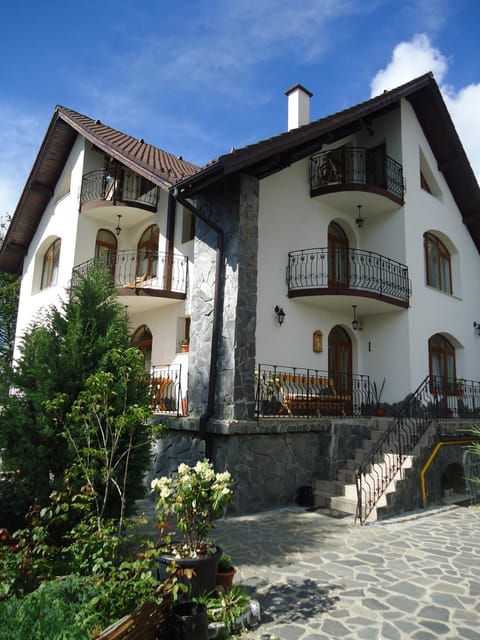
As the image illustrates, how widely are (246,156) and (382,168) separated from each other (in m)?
6.64

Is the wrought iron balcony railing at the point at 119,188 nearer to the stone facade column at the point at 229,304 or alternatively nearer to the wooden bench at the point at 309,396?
the stone facade column at the point at 229,304

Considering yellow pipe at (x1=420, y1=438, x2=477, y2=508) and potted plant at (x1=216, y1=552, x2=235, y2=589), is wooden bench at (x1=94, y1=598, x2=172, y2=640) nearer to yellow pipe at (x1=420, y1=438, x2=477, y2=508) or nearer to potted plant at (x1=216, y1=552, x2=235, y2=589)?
potted plant at (x1=216, y1=552, x2=235, y2=589)

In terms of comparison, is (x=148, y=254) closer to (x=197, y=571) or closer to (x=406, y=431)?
(x=406, y=431)

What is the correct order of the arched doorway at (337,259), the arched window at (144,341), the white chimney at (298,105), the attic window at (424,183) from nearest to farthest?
the arched doorway at (337,259) → the arched window at (144,341) → the white chimney at (298,105) → the attic window at (424,183)

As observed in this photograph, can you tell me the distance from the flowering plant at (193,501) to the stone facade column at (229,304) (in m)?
3.75

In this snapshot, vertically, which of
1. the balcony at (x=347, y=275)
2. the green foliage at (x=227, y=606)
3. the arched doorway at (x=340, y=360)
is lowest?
the green foliage at (x=227, y=606)

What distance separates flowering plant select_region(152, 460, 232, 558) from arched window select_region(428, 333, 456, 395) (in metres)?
10.8

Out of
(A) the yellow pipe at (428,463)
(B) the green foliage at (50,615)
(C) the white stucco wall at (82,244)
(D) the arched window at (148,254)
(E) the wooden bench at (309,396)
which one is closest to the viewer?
(B) the green foliage at (50,615)

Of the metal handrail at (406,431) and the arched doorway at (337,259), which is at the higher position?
the arched doorway at (337,259)

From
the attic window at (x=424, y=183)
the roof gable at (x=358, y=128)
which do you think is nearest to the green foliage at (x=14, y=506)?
the roof gable at (x=358, y=128)

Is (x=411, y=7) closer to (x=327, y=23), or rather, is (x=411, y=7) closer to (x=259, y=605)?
(x=327, y=23)

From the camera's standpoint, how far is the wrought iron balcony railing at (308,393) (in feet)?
31.6

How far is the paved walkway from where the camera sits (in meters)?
4.03

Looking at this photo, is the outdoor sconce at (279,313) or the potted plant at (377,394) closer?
the outdoor sconce at (279,313)
